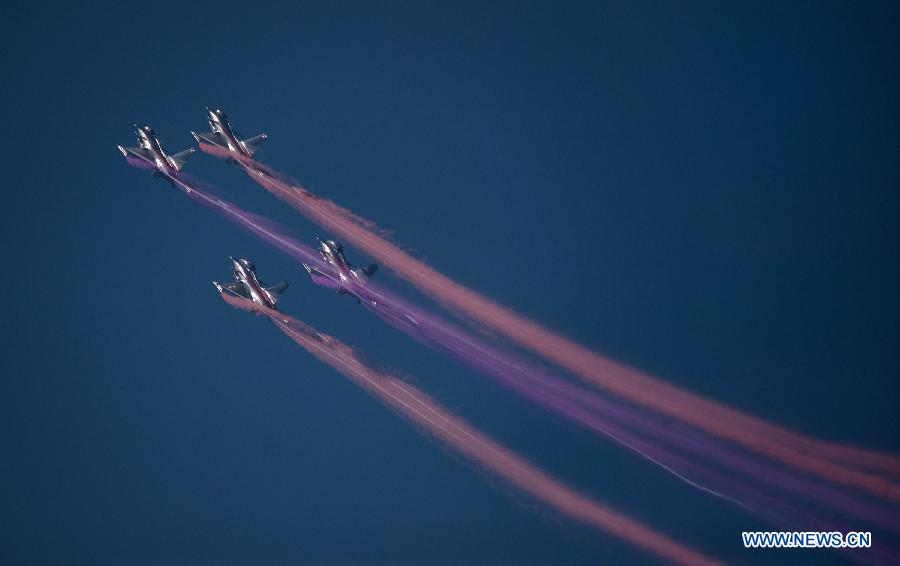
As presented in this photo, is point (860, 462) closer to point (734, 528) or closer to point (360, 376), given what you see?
point (734, 528)

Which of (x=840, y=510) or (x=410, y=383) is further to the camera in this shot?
(x=410, y=383)

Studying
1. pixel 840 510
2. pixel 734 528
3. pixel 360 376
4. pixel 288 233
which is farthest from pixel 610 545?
pixel 288 233

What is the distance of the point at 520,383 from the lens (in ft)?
45.1

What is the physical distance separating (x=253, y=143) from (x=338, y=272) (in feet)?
9.06

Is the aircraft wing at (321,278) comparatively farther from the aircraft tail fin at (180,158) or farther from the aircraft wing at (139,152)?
the aircraft wing at (139,152)

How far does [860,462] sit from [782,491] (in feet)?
5.18

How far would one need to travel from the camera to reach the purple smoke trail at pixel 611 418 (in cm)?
1284

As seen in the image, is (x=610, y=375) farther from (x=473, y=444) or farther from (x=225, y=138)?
(x=225, y=138)

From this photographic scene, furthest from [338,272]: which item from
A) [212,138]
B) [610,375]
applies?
[610,375]

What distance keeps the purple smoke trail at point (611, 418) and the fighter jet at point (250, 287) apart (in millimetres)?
832

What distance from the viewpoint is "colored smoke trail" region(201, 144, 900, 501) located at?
12977 millimetres

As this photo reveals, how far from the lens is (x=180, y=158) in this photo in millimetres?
13195

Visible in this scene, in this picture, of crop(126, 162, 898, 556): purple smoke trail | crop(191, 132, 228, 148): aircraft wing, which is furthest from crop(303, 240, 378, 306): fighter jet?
crop(191, 132, 228, 148): aircraft wing

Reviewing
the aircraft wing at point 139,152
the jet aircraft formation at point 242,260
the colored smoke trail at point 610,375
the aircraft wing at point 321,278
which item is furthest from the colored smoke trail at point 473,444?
the aircraft wing at point 139,152
